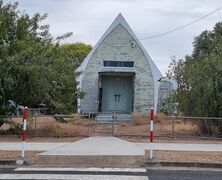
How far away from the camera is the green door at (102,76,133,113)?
34.7m

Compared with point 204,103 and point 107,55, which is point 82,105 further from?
point 204,103

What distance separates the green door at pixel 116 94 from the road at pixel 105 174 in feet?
76.8

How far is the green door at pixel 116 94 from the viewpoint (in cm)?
3467

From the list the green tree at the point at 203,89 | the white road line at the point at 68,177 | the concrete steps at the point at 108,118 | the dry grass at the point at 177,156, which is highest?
the green tree at the point at 203,89

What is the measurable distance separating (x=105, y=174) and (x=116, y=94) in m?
24.5

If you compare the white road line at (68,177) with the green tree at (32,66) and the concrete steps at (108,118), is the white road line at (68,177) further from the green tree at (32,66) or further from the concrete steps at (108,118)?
the concrete steps at (108,118)

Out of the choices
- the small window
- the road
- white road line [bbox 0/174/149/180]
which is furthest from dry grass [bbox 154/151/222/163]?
the small window

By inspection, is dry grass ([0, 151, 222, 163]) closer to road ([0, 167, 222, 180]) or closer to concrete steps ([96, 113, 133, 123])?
road ([0, 167, 222, 180])

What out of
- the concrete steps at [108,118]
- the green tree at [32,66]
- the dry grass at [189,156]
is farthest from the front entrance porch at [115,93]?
the dry grass at [189,156]

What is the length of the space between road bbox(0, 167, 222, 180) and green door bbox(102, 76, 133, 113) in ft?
76.8

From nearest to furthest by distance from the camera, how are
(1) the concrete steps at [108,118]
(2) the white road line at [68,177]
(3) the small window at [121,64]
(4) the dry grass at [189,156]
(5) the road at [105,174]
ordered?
(2) the white road line at [68,177]
(5) the road at [105,174]
(4) the dry grass at [189,156]
(1) the concrete steps at [108,118]
(3) the small window at [121,64]

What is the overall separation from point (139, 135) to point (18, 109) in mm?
5845

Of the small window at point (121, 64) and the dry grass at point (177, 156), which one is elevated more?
the small window at point (121, 64)

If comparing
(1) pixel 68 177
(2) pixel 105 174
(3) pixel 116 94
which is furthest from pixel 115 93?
(1) pixel 68 177
